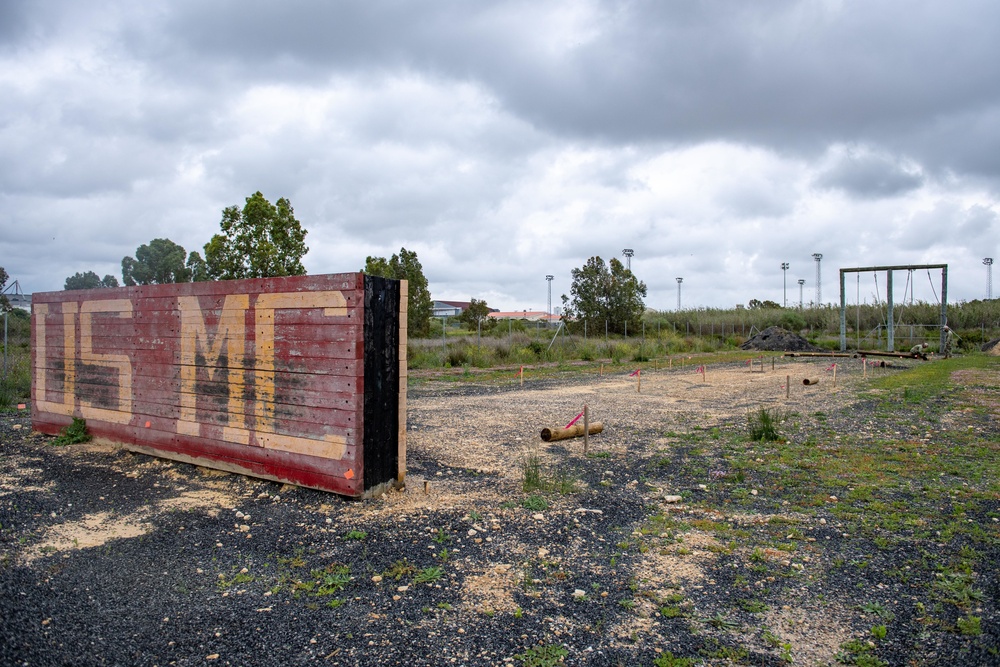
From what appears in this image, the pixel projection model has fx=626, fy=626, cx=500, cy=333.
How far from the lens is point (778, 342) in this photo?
132ft

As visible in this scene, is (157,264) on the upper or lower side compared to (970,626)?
upper

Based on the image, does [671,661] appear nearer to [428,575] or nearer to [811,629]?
[811,629]

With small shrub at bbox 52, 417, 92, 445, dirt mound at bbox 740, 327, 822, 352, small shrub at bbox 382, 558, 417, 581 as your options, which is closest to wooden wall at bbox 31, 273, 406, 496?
small shrub at bbox 52, 417, 92, 445

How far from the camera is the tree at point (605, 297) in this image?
134 feet

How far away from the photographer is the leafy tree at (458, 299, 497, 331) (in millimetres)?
40422

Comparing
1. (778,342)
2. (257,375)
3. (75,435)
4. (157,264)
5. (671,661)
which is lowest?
(671,661)

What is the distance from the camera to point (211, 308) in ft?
25.3

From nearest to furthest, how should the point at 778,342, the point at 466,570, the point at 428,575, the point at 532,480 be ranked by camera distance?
the point at 428,575, the point at 466,570, the point at 532,480, the point at 778,342

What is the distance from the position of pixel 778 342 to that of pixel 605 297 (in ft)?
37.3

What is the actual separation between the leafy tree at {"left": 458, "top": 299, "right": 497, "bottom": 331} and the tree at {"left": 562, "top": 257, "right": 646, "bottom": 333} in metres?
5.09

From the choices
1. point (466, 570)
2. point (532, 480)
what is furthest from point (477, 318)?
point (466, 570)

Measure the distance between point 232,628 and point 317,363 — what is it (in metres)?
3.30

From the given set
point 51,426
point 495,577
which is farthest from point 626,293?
point 495,577

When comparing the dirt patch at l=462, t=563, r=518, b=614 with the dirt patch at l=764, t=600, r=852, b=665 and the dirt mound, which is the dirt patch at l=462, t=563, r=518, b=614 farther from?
the dirt mound
